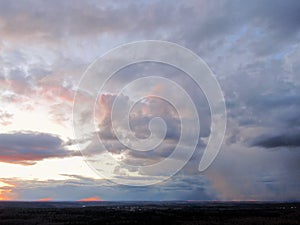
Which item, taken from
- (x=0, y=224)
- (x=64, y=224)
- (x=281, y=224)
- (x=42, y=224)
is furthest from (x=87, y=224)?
(x=281, y=224)

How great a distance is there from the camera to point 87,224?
81.9 meters

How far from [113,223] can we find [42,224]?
17.4m

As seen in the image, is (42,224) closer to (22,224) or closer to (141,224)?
(22,224)

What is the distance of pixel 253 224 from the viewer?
82.0 meters

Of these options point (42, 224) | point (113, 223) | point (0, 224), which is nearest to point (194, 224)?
point (113, 223)

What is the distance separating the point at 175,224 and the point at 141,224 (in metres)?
8.23

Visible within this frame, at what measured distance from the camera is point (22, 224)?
81.9 meters

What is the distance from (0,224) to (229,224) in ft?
180

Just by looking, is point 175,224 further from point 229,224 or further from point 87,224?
point 87,224

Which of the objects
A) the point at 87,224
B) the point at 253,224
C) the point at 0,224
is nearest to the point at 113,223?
the point at 87,224

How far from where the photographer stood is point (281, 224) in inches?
3115

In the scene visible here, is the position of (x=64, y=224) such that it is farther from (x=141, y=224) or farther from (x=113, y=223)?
(x=141, y=224)

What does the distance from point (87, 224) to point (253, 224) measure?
1580 inches

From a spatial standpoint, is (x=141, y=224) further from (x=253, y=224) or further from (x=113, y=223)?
(x=253, y=224)
